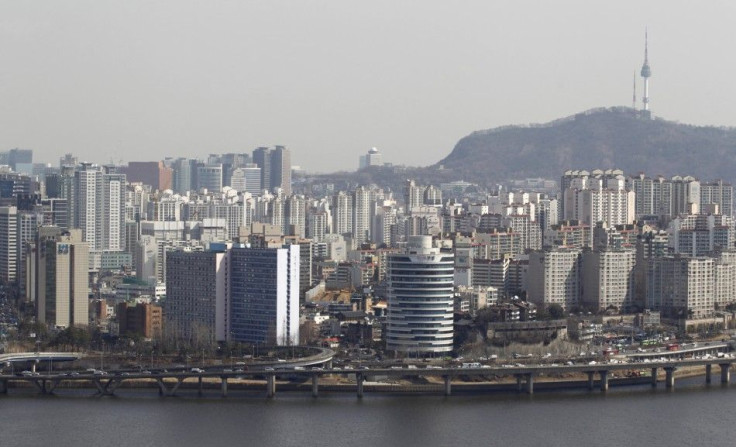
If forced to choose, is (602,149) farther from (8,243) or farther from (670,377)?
(670,377)

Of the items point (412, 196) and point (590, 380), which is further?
point (412, 196)

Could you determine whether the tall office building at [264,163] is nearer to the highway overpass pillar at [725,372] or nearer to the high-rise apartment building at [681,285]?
the high-rise apartment building at [681,285]

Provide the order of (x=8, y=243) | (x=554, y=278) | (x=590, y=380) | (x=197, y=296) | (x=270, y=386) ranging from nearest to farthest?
(x=270, y=386), (x=590, y=380), (x=197, y=296), (x=554, y=278), (x=8, y=243)

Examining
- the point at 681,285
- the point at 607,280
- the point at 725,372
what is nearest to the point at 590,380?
the point at 725,372

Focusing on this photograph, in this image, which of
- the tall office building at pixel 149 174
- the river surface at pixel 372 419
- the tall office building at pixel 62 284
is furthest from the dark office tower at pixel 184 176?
the river surface at pixel 372 419

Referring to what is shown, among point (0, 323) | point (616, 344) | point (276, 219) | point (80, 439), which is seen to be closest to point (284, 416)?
point (80, 439)

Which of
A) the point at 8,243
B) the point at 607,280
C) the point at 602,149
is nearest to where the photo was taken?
the point at 607,280
